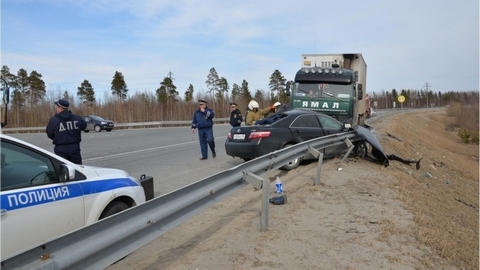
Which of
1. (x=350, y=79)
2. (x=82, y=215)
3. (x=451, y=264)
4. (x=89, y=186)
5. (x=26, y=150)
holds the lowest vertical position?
(x=451, y=264)

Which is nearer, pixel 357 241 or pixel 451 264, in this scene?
pixel 451 264

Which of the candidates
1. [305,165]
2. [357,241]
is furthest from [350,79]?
[357,241]

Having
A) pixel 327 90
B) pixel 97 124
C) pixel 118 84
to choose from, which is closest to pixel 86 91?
pixel 118 84

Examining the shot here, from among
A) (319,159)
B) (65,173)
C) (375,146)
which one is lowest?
(375,146)

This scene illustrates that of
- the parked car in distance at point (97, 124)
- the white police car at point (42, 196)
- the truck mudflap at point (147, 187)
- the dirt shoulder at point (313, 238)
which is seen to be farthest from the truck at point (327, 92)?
the parked car in distance at point (97, 124)

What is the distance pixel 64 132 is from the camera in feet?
19.7

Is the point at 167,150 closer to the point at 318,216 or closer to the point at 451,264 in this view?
the point at 318,216

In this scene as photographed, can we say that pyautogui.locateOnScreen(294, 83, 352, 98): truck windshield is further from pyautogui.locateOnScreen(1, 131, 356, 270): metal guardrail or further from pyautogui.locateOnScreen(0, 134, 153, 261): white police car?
pyautogui.locateOnScreen(0, 134, 153, 261): white police car

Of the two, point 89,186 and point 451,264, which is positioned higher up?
point 89,186

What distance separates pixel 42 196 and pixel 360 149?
9177 millimetres

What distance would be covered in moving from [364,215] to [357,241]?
3.65ft

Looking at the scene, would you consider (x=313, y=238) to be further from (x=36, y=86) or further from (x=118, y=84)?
(x=118, y=84)

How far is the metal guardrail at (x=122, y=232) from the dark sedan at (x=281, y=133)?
4740 mm

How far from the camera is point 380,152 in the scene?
33.8 ft
